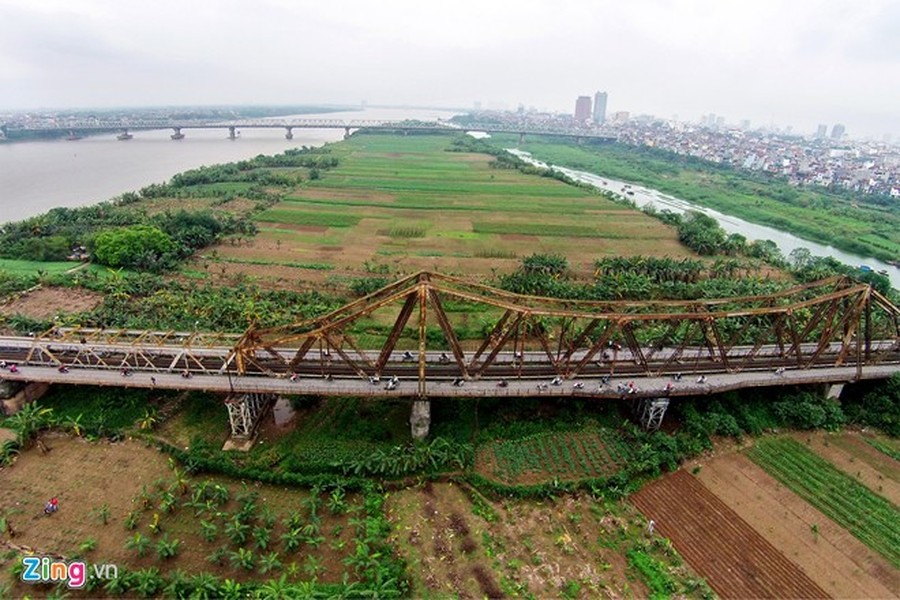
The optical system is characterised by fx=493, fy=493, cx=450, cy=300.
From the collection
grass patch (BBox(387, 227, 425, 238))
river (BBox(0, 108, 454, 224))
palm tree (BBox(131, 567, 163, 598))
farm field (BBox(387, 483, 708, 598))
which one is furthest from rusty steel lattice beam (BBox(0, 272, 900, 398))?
river (BBox(0, 108, 454, 224))

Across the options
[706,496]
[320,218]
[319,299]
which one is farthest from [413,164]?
[706,496]

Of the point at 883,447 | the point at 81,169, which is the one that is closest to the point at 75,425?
the point at 883,447

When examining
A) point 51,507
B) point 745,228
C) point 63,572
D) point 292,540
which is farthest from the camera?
point 745,228

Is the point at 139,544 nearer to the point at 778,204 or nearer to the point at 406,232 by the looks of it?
the point at 406,232

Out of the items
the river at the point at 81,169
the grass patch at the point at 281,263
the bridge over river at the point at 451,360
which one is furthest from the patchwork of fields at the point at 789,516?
the river at the point at 81,169

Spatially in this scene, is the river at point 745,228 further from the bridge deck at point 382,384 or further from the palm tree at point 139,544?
the palm tree at point 139,544

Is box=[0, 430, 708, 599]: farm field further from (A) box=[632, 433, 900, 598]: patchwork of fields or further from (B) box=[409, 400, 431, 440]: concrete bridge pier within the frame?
(B) box=[409, 400, 431, 440]: concrete bridge pier

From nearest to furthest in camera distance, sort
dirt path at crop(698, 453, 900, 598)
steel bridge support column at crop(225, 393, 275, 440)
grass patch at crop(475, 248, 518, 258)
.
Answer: dirt path at crop(698, 453, 900, 598)
steel bridge support column at crop(225, 393, 275, 440)
grass patch at crop(475, 248, 518, 258)
